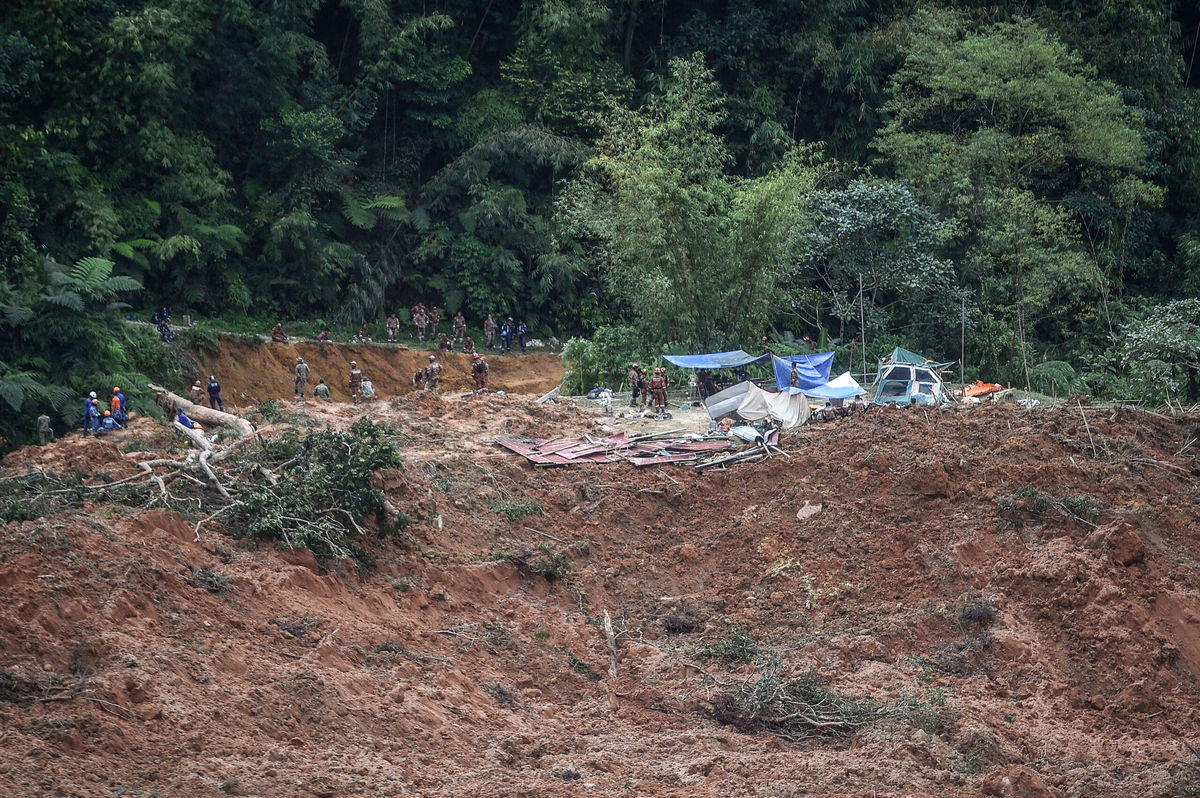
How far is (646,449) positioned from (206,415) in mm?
7855

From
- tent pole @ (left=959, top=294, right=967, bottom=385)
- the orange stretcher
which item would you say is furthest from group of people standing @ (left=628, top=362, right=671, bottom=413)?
tent pole @ (left=959, top=294, right=967, bottom=385)

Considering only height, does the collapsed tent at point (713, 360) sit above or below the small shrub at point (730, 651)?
below

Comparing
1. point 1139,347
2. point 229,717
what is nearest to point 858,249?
point 1139,347

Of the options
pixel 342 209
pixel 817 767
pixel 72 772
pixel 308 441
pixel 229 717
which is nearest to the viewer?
pixel 72 772

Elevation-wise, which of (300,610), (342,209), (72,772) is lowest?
(342,209)

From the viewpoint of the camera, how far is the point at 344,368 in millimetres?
33312

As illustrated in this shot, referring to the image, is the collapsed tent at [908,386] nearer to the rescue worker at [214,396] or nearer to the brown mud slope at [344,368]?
the brown mud slope at [344,368]

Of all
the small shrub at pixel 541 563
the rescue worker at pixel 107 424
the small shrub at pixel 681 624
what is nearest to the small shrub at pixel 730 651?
the small shrub at pixel 681 624

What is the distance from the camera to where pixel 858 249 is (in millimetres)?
31109

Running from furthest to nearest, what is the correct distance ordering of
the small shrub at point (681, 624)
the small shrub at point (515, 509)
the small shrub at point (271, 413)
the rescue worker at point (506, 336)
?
the rescue worker at point (506, 336)
the small shrub at point (271, 413)
the small shrub at point (515, 509)
the small shrub at point (681, 624)

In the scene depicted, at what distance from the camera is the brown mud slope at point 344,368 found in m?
31.6

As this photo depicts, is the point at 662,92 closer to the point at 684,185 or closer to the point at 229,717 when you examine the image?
the point at 684,185

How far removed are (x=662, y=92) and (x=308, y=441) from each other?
23.2 meters

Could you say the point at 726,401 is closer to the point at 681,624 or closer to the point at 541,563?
the point at 541,563
